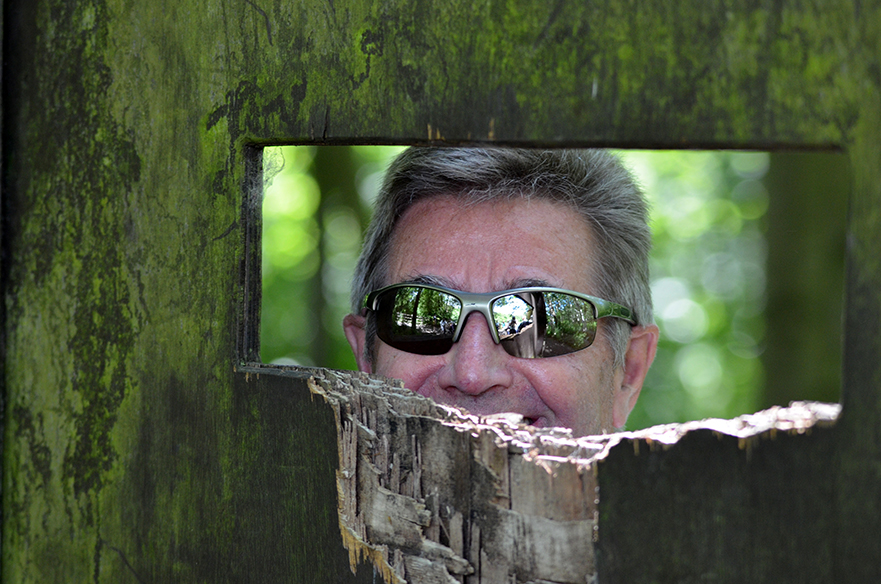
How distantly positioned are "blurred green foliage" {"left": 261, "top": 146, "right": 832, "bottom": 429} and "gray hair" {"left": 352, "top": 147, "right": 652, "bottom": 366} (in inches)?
323

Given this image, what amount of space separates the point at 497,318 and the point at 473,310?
7 cm

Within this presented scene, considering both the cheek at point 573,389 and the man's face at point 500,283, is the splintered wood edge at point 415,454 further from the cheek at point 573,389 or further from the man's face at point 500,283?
the cheek at point 573,389

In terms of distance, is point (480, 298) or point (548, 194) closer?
point (480, 298)

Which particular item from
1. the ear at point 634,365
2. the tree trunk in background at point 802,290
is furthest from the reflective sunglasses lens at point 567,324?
the tree trunk in background at point 802,290

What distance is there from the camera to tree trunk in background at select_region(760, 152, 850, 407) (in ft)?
16.5

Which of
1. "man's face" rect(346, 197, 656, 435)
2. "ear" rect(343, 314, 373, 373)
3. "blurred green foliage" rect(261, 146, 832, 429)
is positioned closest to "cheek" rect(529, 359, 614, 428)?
A: "man's face" rect(346, 197, 656, 435)

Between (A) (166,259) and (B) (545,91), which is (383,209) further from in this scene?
(B) (545,91)

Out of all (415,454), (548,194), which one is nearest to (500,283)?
(548,194)

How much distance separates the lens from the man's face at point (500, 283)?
1837 mm

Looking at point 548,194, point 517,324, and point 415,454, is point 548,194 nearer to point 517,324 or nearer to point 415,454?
point 517,324

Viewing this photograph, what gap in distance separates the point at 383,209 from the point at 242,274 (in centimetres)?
122

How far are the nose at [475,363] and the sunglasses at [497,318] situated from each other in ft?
0.07

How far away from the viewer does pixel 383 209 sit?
2.29 meters

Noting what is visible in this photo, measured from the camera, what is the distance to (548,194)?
82.1 inches
